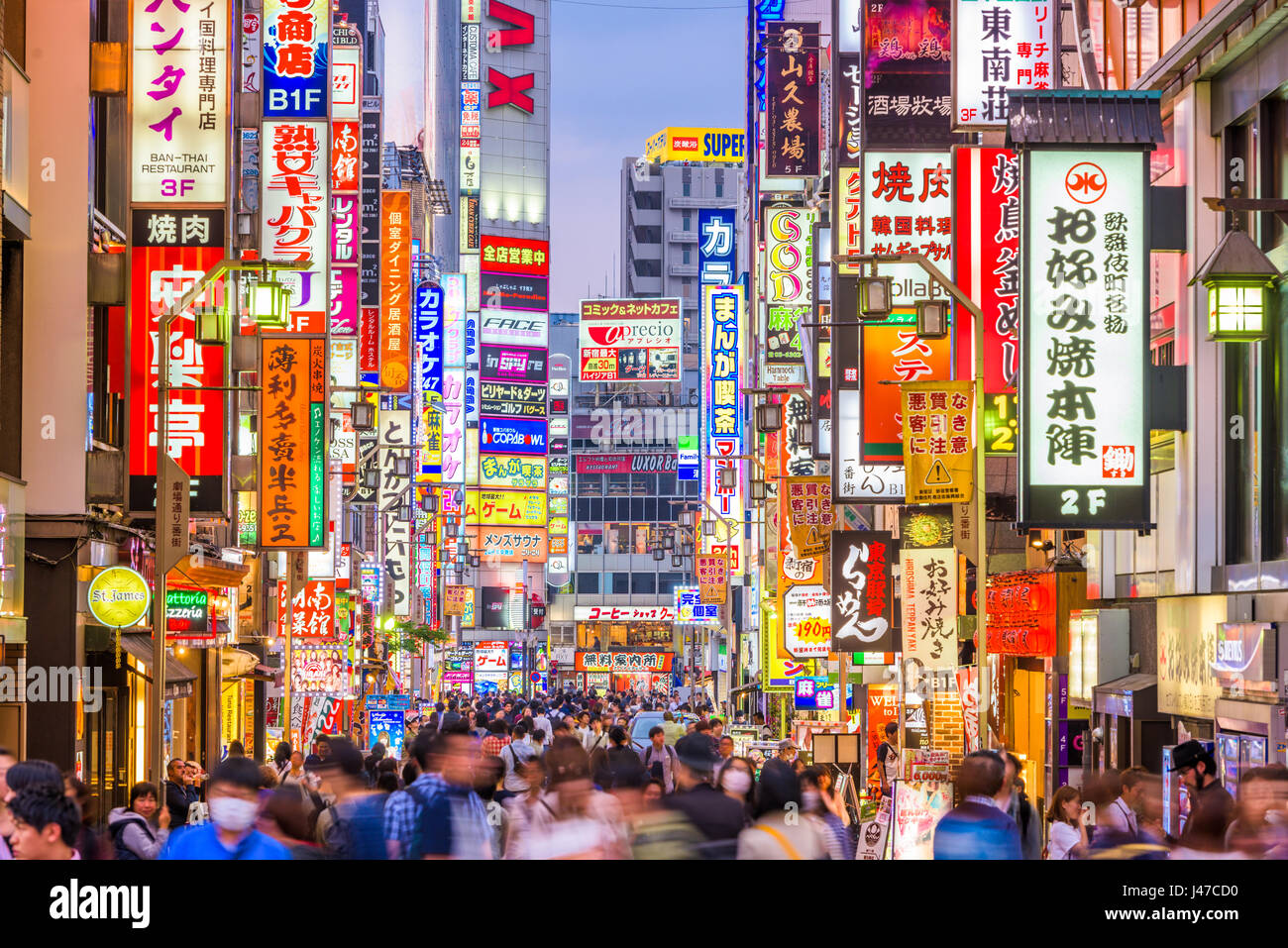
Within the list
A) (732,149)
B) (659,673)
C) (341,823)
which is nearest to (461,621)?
(659,673)

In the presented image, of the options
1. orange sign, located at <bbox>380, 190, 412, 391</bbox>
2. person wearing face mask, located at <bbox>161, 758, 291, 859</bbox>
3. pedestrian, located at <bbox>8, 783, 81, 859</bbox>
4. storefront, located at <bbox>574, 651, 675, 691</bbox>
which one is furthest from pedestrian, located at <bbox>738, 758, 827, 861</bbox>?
storefront, located at <bbox>574, 651, 675, 691</bbox>

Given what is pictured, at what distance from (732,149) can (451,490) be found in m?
34.3

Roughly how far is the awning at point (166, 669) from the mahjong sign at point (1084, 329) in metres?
13.5

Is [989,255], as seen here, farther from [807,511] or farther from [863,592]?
[807,511]

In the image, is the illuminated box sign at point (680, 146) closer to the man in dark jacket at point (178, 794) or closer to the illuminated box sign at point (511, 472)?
the illuminated box sign at point (511, 472)

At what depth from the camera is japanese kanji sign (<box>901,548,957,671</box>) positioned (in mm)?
22141

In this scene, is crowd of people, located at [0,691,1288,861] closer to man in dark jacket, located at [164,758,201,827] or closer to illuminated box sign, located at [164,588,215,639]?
man in dark jacket, located at [164,758,201,827]

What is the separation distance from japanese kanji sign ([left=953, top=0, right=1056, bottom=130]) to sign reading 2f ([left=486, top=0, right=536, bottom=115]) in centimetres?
10685

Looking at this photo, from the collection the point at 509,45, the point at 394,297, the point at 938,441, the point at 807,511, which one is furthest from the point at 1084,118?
the point at 509,45

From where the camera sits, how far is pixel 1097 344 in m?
16.4

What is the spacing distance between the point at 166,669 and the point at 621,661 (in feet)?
293

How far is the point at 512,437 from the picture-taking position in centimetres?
9606
